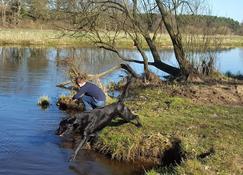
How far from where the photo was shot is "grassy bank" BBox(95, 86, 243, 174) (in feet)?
31.6

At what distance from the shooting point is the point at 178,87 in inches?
730

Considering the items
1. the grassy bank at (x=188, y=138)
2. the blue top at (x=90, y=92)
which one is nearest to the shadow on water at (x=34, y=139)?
the grassy bank at (x=188, y=138)

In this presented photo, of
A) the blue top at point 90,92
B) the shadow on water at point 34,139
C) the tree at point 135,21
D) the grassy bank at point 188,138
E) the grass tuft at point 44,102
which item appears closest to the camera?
the grassy bank at point 188,138

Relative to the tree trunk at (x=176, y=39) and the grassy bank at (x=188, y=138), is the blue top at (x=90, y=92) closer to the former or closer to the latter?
the grassy bank at (x=188, y=138)

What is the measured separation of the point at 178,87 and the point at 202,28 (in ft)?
20.8

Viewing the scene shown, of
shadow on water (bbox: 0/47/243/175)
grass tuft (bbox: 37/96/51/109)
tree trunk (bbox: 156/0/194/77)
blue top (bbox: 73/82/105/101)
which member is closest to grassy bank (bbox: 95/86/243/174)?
shadow on water (bbox: 0/47/243/175)

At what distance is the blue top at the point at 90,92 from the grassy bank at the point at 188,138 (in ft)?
3.07

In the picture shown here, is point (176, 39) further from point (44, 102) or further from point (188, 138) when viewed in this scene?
point (188, 138)

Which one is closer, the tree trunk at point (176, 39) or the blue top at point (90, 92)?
the blue top at point (90, 92)

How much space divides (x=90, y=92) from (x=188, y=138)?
2.66m

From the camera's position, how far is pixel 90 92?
39.4ft

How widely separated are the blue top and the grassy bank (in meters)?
0.94

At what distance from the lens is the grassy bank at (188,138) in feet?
31.6

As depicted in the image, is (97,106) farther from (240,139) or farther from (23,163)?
(240,139)
